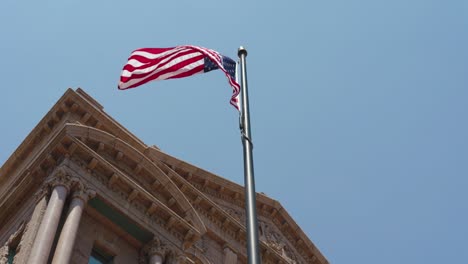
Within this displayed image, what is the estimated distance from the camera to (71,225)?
706 inches

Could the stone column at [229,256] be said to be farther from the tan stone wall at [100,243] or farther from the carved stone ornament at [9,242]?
the carved stone ornament at [9,242]

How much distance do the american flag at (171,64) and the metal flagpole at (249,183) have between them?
5.25 ft

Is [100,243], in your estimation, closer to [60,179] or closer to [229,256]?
[60,179]

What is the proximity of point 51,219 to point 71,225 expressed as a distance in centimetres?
64

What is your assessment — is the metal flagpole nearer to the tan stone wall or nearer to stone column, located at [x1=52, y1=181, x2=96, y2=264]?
stone column, located at [x1=52, y1=181, x2=96, y2=264]

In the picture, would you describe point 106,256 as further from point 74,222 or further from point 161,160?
point 161,160

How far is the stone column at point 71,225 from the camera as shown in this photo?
16.8 m

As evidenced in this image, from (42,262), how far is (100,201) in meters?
4.14

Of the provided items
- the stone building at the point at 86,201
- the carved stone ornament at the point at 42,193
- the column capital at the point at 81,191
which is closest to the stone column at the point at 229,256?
the stone building at the point at 86,201

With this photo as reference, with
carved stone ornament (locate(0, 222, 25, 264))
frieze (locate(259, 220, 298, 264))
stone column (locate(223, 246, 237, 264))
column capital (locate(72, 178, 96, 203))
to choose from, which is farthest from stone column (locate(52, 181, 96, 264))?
frieze (locate(259, 220, 298, 264))

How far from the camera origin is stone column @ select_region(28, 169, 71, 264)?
53.9 ft

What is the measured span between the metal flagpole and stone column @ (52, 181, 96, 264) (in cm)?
681

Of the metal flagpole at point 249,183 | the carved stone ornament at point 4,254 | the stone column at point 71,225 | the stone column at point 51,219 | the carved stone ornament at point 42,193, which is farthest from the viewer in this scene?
the carved stone ornament at point 42,193

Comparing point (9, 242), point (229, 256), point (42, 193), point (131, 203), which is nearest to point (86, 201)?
point (42, 193)
